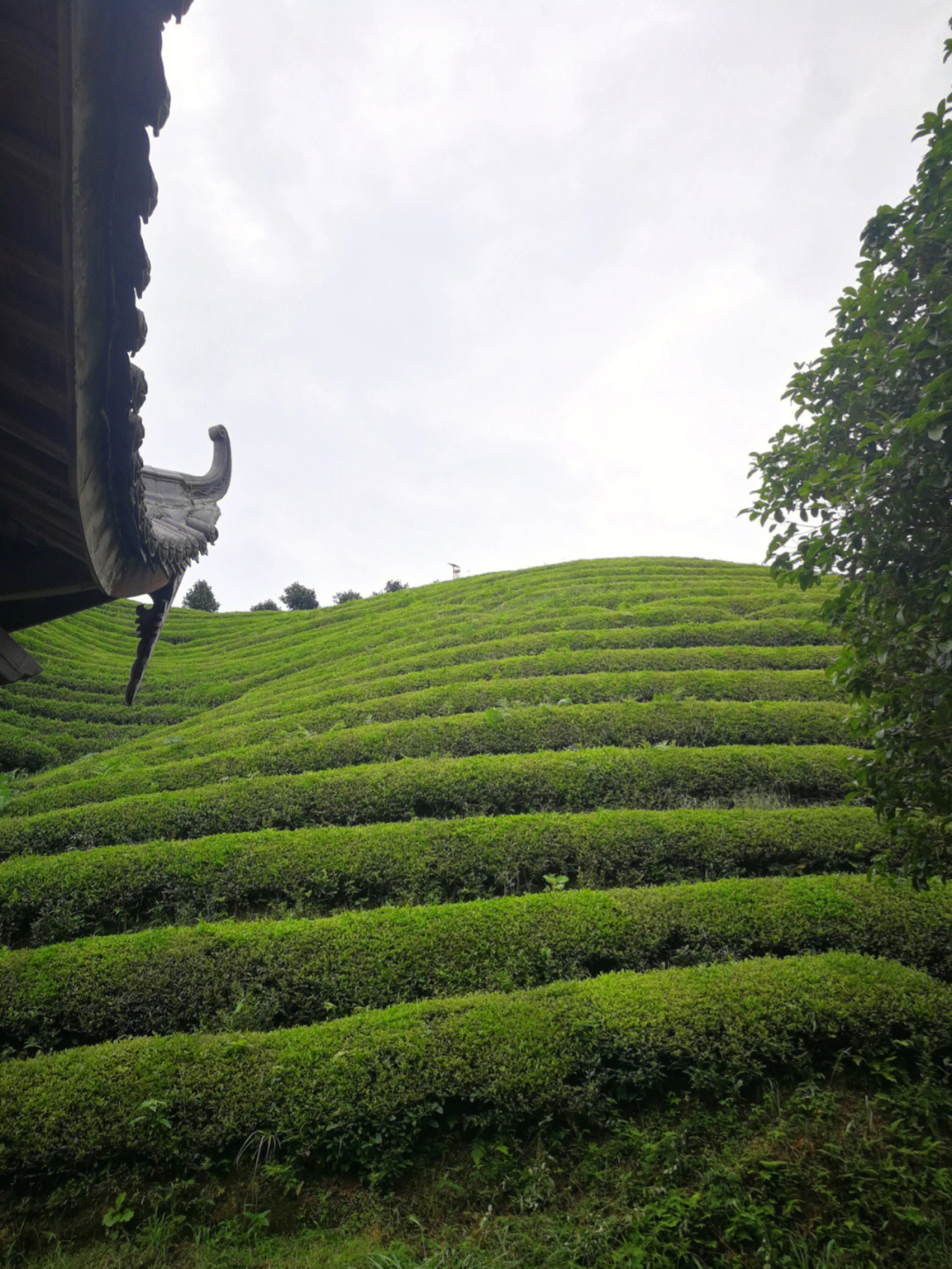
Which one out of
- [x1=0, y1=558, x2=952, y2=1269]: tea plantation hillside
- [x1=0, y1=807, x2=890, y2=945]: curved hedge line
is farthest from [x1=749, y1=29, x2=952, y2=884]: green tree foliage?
[x1=0, y1=807, x2=890, y2=945]: curved hedge line

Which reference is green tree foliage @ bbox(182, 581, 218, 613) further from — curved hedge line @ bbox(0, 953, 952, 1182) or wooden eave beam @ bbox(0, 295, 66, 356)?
wooden eave beam @ bbox(0, 295, 66, 356)

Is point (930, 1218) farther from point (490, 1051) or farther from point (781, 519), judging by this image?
point (781, 519)

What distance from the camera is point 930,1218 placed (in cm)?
457

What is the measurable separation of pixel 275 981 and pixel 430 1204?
2.81 m

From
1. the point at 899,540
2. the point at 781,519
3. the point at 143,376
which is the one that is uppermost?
the point at 781,519

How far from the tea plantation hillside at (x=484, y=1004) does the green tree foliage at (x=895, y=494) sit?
1229 millimetres

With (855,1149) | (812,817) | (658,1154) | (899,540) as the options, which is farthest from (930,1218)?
(812,817)

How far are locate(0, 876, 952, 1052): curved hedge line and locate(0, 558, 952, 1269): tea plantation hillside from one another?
3 centimetres

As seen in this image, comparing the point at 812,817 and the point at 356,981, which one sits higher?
the point at 812,817

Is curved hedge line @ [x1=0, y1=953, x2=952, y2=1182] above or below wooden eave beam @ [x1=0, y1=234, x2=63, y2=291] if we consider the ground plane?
below

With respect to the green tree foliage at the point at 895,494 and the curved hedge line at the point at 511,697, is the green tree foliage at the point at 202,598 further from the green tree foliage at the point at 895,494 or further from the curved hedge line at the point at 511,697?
the green tree foliage at the point at 895,494

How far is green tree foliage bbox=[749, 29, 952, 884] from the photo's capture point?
4684mm

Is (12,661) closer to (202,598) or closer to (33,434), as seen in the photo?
(33,434)

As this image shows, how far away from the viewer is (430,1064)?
5949 millimetres
